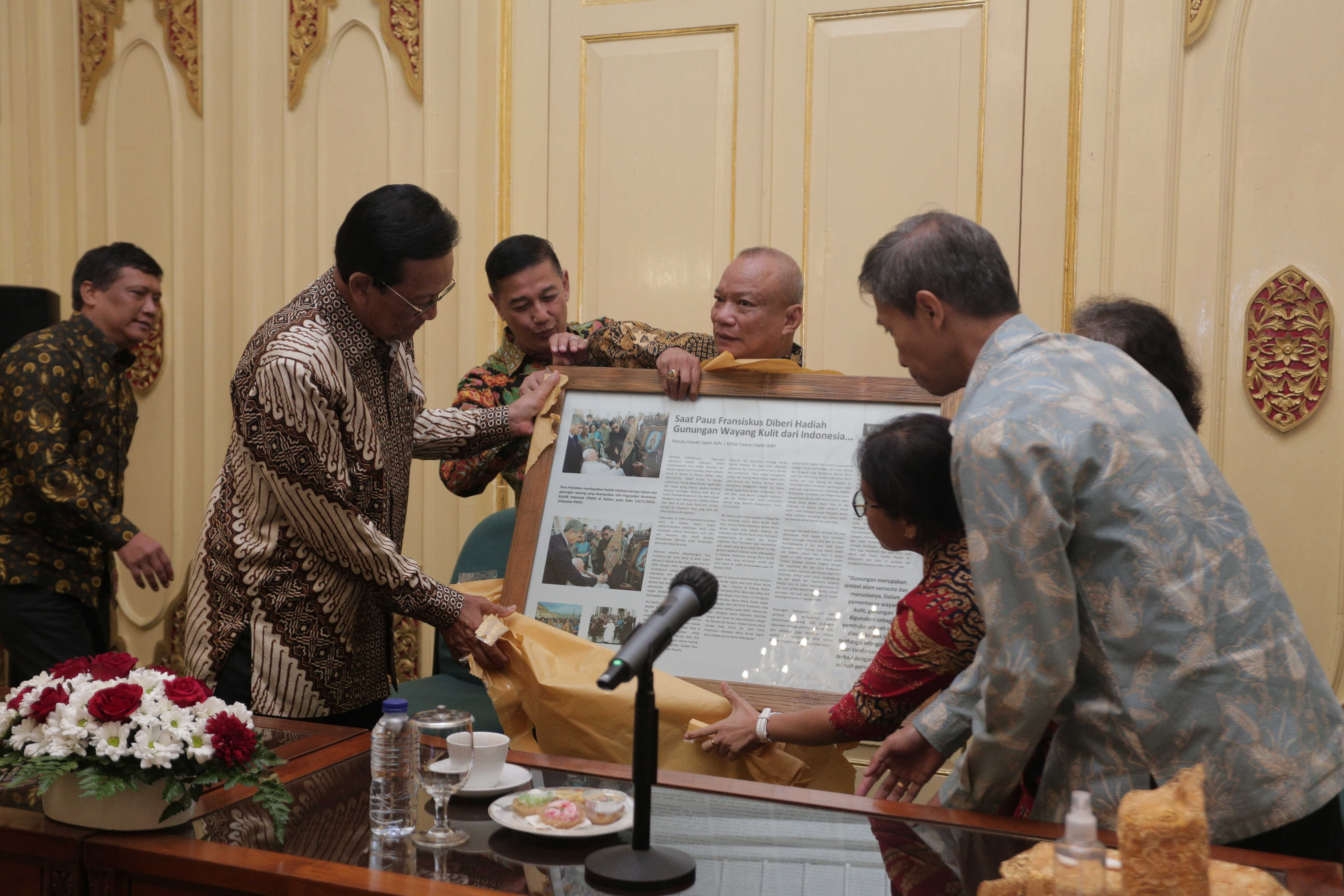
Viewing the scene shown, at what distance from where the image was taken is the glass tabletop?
4.70 ft

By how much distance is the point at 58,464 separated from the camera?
133 inches

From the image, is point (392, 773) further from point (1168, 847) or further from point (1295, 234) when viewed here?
point (1295, 234)

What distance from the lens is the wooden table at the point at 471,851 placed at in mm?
1417

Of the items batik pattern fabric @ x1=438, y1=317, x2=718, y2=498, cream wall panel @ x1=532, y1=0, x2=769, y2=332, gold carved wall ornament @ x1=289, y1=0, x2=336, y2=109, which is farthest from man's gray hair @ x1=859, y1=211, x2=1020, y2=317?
gold carved wall ornament @ x1=289, y1=0, x2=336, y2=109

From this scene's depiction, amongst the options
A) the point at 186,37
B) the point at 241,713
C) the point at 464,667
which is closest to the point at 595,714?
the point at 241,713

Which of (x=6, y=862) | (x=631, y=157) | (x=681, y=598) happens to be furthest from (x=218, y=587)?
(x=631, y=157)

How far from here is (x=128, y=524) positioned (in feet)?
11.5

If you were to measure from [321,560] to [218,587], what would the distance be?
0.22 meters

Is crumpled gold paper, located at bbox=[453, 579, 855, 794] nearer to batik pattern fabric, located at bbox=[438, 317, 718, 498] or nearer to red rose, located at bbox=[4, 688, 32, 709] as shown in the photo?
batik pattern fabric, located at bbox=[438, 317, 718, 498]

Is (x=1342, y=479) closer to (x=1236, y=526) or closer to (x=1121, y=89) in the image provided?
(x=1121, y=89)

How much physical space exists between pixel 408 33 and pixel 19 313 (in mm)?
1754

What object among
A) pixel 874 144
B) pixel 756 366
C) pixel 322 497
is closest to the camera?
pixel 322 497

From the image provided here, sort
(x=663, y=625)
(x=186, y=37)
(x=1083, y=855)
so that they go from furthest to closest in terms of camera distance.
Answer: (x=186, y=37)
(x=663, y=625)
(x=1083, y=855)

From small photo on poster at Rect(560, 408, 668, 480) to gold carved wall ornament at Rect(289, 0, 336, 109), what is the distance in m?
2.44
